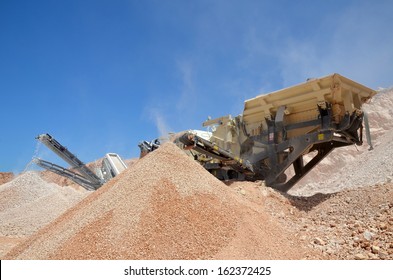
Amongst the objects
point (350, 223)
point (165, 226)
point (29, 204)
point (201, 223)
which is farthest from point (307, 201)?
point (29, 204)

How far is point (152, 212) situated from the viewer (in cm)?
473

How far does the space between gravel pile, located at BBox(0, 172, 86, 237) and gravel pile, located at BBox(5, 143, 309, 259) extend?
6072 mm

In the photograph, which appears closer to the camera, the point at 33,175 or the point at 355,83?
the point at 355,83

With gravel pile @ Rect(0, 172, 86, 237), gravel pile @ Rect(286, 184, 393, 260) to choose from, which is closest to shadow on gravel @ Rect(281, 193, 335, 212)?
gravel pile @ Rect(286, 184, 393, 260)

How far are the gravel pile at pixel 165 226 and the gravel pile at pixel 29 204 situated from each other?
6072 millimetres

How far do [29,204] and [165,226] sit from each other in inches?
410

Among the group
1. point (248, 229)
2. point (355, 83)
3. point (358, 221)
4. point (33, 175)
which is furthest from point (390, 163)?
point (33, 175)

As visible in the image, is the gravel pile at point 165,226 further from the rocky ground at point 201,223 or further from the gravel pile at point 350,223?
the gravel pile at point 350,223

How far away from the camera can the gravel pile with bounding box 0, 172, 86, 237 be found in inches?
440

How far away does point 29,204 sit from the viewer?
13039 millimetres

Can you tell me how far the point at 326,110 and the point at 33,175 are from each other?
45.7ft

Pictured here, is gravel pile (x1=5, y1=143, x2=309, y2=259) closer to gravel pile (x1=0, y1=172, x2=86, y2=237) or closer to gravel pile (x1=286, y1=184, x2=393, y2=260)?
gravel pile (x1=286, y1=184, x2=393, y2=260)

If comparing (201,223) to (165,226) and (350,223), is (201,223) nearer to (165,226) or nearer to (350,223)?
(165,226)

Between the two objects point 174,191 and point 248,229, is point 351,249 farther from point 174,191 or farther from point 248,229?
point 174,191
